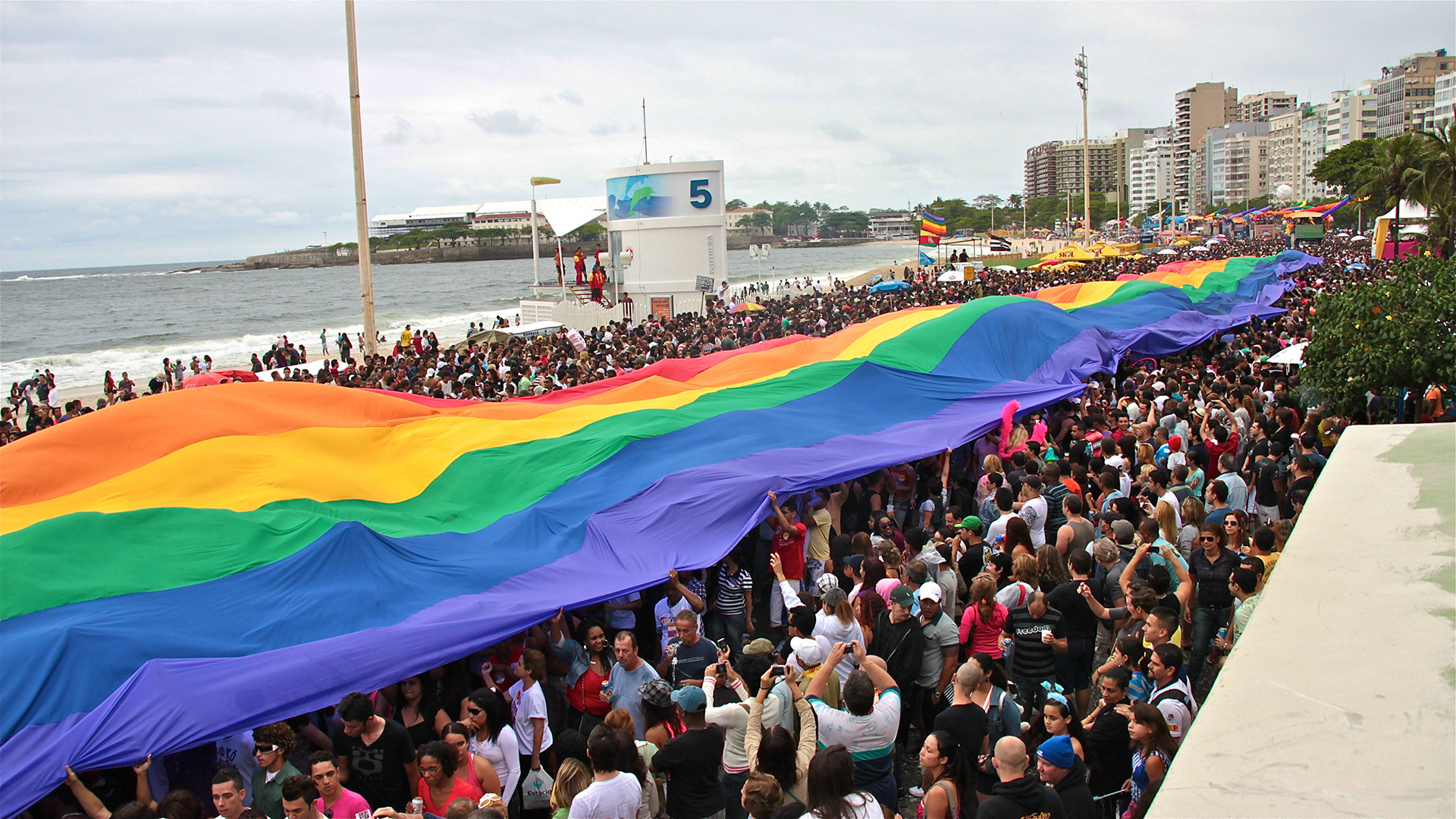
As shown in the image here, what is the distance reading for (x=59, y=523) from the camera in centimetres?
693

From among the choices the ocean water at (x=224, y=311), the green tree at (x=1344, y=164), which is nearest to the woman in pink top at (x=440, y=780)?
the ocean water at (x=224, y=311)

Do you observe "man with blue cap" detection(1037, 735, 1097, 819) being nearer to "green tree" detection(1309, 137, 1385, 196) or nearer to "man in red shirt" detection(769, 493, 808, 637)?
"man in red shirt" detection(769, 493, 808, 637)

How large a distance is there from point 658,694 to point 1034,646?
2390 millimetres

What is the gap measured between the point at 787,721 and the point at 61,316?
330 ft

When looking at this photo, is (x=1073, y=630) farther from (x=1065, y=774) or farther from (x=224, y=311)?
(x=224, y=311)

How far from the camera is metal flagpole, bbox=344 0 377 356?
20359 mm

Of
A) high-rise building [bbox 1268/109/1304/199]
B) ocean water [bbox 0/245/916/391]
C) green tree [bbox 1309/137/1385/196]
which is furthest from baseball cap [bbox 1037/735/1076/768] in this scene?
high-rise building [bbox 1268/109/1304/199]

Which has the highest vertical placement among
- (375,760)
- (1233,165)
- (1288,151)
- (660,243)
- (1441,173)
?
(1288,151)

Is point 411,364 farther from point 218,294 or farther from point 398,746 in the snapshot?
point 218,294

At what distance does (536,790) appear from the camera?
547 cm

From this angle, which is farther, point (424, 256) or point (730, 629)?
point (424, 256)

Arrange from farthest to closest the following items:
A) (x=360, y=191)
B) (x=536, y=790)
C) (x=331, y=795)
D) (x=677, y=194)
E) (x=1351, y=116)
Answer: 1. (x=1351, y=116)
2. (x=677, y=194)
3. (x=360, y=191)
4. (x=536, y=790)
5. (x=331, y=795)

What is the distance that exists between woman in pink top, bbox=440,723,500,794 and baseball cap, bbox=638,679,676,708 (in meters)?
0.82

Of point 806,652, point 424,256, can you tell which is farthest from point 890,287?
point 424,256
